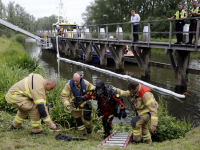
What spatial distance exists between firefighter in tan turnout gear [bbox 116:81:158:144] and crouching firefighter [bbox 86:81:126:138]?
0.32 metres

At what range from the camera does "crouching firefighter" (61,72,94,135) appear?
15.0ft

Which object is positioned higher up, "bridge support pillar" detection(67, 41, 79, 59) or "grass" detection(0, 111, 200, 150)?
"bridge support pillar" detection(67, 41, 79, 59)

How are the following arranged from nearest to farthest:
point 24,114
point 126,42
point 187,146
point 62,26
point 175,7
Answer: point 187,146 → point 24,114 → point 126,42 → point 62,26 → point 175,7

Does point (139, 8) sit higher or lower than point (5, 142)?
higher

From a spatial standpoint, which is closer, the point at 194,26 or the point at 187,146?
the point at 187,146

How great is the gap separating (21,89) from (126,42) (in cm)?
895

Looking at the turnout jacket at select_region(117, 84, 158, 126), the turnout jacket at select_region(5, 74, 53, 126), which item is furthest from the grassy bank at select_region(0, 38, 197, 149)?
the turnout jacket at select_region(117, 84, 158, 126)

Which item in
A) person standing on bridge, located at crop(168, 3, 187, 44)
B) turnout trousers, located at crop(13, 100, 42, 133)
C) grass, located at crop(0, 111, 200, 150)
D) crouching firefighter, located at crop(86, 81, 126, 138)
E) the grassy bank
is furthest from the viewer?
person standing on bridge, located at crop(168, 3, 187, 44)

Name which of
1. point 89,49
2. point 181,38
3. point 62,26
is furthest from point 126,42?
point 62,26

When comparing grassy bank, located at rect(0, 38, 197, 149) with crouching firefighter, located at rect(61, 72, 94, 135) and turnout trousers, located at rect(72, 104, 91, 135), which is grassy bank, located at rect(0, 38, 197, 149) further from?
crouching firefighter, located at rect(61, 72, 94, 135)

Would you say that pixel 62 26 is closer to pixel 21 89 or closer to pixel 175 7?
pixel 175 7

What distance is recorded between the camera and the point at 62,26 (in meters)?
26.2

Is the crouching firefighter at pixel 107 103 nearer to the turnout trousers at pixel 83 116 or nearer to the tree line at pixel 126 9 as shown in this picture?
the turnout trousers at pixel 83 116

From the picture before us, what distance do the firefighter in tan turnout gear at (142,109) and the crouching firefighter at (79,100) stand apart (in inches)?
42.1
